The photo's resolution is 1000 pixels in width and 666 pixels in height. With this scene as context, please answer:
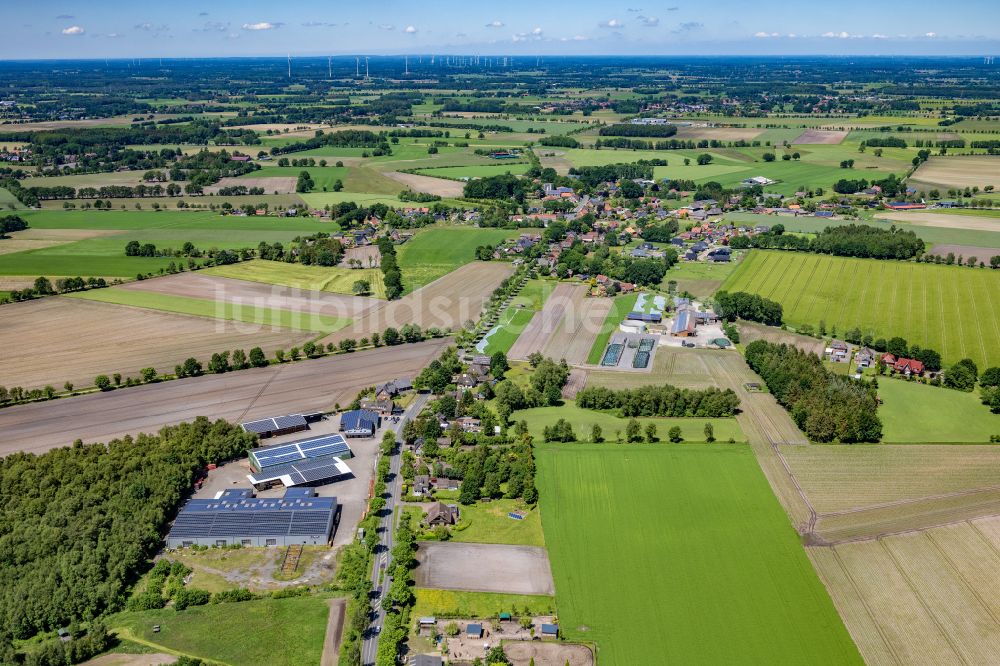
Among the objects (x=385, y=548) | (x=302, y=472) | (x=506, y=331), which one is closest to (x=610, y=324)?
(x=506, y=331)

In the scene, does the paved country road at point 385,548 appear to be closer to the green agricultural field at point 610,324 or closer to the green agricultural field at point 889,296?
the green agricultural field at point 610,324

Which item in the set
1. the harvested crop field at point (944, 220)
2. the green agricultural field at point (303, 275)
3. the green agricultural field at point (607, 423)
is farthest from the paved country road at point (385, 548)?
the harvested crop field at point (944, 220)

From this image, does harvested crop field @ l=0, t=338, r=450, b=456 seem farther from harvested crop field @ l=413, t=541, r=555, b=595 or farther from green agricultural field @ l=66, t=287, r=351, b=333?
harvested crop field @ l=413, t=541, r=555, b=595

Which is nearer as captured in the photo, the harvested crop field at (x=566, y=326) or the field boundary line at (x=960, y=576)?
the field boundary line at (x=960, y=576)

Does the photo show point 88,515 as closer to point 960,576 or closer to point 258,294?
point 258,294

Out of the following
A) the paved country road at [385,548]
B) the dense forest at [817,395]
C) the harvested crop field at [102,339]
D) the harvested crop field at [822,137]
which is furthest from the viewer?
the harvested crop field at [822,137]

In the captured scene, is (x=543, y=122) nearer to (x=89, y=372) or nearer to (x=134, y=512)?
(x=89, y=372)

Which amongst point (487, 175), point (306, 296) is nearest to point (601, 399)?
point (306, 296)
